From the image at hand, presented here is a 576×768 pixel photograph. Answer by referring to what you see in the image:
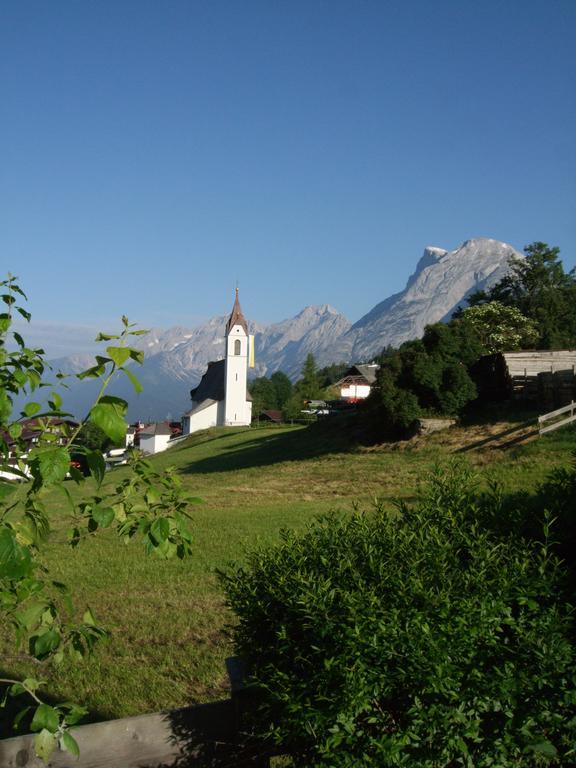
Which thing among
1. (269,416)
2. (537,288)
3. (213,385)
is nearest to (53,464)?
(537,288)

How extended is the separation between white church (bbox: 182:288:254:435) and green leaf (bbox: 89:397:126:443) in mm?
85016

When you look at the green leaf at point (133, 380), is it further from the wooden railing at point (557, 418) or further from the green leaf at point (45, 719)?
the wooden railing at point (557, 418)

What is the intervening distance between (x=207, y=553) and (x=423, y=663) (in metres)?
9.72

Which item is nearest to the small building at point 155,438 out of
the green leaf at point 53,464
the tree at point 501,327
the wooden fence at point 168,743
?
the tree at point 501,327

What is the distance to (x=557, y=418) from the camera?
21062 millimetres

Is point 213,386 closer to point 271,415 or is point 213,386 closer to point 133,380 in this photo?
point 271,415

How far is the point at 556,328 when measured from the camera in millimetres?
58031

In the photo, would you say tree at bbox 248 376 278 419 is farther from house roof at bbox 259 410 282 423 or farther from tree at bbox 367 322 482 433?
tree at bbox 367 322 482 433

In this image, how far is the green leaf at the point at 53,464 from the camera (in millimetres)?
2273

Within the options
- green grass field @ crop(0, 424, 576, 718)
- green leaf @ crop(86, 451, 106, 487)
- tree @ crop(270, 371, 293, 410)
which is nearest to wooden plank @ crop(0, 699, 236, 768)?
green grass field @ crop(0, 424, 576, 718)

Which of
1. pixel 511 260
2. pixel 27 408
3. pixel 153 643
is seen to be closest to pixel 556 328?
pixel 511 260

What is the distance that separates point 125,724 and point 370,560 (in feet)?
5.39

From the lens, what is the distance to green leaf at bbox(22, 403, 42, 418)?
3133mm

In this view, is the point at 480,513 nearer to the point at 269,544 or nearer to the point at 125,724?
the point at 269,544
